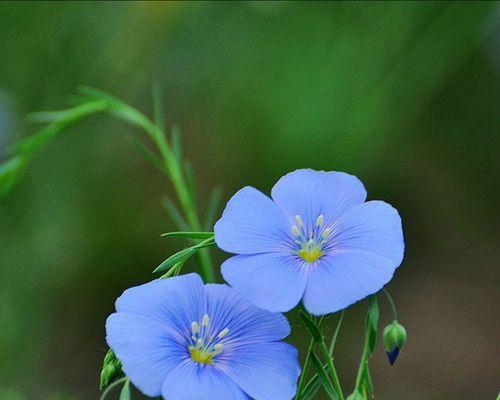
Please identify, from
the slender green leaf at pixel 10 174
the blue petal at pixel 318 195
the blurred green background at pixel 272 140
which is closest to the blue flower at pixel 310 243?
the blue petal at pixel 318 195

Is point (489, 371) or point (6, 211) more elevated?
point (489, 371)

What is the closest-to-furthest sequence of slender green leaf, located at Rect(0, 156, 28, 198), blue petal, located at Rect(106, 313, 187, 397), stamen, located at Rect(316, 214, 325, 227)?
blue petal, located at Rect(106, 313, 187, 397)
stamen, located at Rect(316, 214, 325, 227)
slender green leaf, located at Rect(0, 156, 28, 198)

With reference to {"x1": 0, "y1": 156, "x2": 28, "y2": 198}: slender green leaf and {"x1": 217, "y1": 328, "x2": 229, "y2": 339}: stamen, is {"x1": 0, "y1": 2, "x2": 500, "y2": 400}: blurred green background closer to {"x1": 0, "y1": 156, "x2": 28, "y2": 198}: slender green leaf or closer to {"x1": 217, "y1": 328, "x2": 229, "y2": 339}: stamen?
{"x1": 0, "y1": 156, "x2": 28, "y2": 198}: slender green leaf

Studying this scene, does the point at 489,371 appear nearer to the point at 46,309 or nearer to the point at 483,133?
the point at 483,133

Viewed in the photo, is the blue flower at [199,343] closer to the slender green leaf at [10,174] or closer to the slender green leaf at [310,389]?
the slender green leaf at [310,389]

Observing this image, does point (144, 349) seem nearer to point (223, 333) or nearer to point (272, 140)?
point (223, 333)

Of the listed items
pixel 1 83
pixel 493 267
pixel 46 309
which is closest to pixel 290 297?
pixel 46 309

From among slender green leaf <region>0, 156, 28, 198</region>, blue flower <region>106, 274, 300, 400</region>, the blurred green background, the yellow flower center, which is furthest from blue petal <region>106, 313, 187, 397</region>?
the blurred green background

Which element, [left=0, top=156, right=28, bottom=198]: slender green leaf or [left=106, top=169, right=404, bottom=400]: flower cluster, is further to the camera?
[left=0, top=156, right=28, bottom=198]: slender green leaf

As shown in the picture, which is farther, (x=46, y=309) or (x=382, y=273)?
(x=46, y=309)
